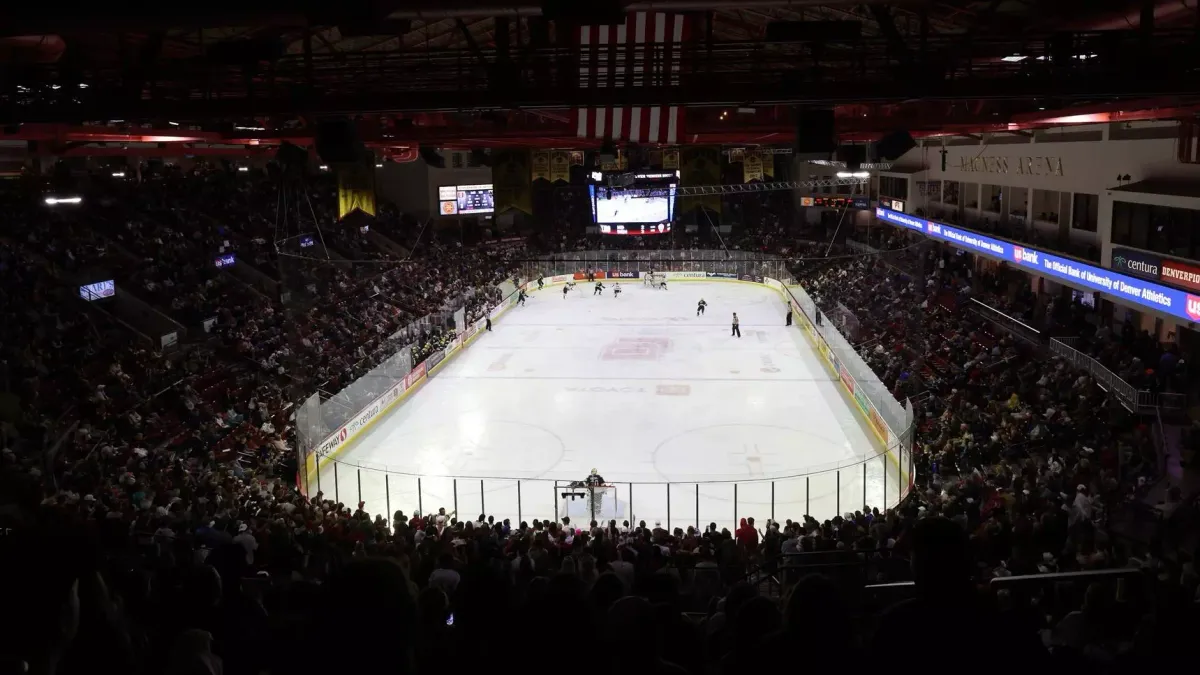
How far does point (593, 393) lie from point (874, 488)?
Result: 9.31m

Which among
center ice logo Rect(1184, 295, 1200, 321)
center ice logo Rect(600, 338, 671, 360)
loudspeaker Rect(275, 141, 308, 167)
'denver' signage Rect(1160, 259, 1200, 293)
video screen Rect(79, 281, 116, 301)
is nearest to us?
loudspeaker Rect(275, 141, 308, 167)

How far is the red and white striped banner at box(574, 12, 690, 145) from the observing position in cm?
875

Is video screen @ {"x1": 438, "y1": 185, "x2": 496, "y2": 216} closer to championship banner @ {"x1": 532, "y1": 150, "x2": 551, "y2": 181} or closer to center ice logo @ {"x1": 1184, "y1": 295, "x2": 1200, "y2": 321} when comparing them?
championship banner @ {"x1": 532, "y1": 150, "x2": 551, "y2": 181}

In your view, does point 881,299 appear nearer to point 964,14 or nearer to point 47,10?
point 964,14

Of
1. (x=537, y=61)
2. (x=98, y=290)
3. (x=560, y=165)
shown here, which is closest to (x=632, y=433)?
(x=560, y=165)

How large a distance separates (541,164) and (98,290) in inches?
442

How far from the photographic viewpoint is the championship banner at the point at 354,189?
1562 centimetres

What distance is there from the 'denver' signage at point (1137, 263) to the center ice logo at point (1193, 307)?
138 centimetres

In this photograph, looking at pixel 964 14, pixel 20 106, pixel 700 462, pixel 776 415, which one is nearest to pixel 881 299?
pixel 776 415

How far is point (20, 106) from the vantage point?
29.1ft

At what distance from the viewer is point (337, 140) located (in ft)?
32.4

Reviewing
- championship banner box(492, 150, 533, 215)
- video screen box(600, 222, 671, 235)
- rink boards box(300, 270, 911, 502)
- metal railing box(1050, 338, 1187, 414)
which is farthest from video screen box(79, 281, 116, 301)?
metal railing box(1050, 338, 1187, 414)

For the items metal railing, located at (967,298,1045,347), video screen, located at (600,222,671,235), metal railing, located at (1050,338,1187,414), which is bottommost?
metal railing, located at (1050,338,1187,414)

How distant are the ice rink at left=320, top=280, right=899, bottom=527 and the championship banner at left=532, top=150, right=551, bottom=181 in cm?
563
